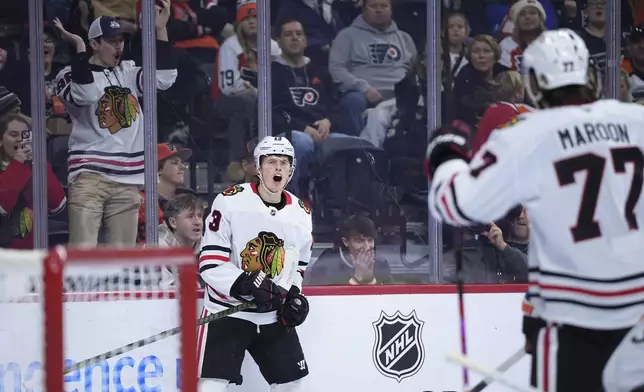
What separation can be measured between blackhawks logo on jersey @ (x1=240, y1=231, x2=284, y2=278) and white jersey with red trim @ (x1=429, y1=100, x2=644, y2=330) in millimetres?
1752

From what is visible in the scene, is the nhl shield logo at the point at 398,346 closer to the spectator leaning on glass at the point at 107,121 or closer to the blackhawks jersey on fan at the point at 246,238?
the blackhawks jersey on fan at the point at 246,238

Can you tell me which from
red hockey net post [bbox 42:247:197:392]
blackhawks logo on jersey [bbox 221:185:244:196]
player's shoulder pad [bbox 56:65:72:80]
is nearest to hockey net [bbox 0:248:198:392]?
red hockey net post [bbox 42:247:197:392]

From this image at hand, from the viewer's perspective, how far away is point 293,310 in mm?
3863

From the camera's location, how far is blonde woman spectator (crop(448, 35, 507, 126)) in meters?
4.62

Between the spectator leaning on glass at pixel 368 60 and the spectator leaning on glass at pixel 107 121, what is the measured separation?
28.6 inches

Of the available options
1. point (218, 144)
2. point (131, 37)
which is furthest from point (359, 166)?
point (131, 37)

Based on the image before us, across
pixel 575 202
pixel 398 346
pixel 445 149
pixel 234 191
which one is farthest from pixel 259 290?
pixel 575 202

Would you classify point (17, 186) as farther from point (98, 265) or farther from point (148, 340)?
point (98, 265)

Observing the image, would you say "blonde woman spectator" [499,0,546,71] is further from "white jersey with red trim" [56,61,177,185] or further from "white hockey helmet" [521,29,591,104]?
"white hockey helmet" [521,29,591,104]

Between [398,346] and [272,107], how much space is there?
114 cm

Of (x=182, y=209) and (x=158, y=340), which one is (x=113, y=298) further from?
(x=182, y=209)

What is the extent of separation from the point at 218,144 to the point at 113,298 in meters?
1.25

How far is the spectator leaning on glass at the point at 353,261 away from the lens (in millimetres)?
4496

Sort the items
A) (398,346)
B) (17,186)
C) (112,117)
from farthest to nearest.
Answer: (112,117) → (17,186) → (398,346)
